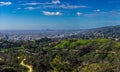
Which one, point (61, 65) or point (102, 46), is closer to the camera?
point (61, 65)

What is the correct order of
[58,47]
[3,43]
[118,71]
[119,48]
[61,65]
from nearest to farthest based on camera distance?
1. [61,65]
2. [118,71]
3. [119,48]
4. [58,47]
5. [3,43]

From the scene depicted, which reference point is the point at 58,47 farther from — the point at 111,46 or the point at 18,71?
the point at 18,71

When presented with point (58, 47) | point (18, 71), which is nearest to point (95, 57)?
point (58, 47)

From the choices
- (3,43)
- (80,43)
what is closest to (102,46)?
(80,43)

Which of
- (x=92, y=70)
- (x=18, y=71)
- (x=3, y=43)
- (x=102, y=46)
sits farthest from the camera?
(x=3, y=43)

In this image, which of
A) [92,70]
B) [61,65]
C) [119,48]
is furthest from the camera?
[119,48]

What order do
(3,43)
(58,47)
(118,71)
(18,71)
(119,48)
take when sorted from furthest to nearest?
(3,43) < (58,47) < (119,48) < (18,71) < (118,71)

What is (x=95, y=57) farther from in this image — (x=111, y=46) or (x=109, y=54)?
(x=111, y=46)

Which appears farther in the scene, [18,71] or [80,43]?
[80,43]

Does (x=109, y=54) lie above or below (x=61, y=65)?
below
